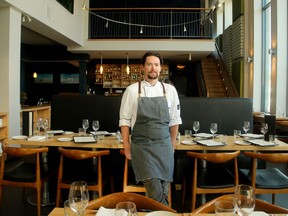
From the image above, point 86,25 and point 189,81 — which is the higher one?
point 86,25

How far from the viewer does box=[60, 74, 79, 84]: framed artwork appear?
44.9 ft

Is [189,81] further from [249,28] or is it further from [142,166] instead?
[142,166]

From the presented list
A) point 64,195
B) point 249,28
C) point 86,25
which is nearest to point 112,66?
point 86,25

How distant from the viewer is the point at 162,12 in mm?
11812

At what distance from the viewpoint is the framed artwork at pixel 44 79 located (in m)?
13.7

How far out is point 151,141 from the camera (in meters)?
2.43

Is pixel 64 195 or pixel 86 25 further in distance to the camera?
pixel 86 25

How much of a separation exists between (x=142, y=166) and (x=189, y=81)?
13.3m

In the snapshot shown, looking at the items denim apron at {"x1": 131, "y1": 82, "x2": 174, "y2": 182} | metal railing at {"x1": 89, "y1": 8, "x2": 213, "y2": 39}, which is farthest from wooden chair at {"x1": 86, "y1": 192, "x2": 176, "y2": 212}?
metal railing at {"x1": 89, "y1": 8, "x2": 213, "y2": 39}

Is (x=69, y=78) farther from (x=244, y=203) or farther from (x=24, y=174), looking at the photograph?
(x=244, y=203)

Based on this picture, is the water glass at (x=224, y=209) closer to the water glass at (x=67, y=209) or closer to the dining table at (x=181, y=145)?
the water glass at (x=67, y=209)

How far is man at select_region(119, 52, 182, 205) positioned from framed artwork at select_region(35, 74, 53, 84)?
1210cm

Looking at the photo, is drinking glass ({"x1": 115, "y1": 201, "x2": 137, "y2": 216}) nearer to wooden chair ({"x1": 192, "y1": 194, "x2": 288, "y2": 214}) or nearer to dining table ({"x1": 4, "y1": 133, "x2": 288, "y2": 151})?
wooden chair ({"x1": 192, "y1": 194, "x2": 288, "y2": 214})

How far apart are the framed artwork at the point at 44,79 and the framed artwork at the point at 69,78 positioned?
0.55m
